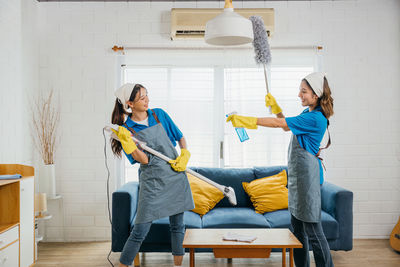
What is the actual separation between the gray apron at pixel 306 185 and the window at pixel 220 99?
164 centimetres

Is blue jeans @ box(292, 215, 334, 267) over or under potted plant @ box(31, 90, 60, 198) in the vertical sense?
under

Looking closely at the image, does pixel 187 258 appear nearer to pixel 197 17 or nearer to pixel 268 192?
pixel 268 192

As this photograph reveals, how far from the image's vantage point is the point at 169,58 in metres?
4.04

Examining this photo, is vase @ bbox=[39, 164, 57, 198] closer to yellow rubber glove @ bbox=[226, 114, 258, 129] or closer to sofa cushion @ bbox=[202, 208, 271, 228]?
sofa cushion @ bbox=[202, 208, 271, 228]

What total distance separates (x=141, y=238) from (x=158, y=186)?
1.20 feet

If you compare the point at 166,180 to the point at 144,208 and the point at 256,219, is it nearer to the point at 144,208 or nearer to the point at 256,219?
the point at 144,208

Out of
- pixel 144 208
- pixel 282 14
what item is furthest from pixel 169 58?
pixel 144 208

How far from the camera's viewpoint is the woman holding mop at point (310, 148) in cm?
223

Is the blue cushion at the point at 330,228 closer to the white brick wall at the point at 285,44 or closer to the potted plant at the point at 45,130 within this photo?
the white brick wall at the point at 285,44

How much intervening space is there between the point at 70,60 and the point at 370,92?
3.27 m

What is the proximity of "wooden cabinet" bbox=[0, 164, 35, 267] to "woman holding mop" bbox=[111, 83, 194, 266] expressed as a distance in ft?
2.83

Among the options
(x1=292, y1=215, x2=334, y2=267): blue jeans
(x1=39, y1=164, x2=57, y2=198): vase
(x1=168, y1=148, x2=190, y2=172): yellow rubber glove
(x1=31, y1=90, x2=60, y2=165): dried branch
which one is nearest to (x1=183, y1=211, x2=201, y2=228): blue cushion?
(x1=168, y1=148, x2=190, y2=172): yellow rubber glove

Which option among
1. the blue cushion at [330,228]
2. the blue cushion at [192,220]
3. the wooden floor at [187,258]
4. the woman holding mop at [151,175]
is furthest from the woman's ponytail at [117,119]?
the blue cushion at [330,228]

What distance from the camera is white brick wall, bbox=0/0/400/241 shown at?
394 cm
